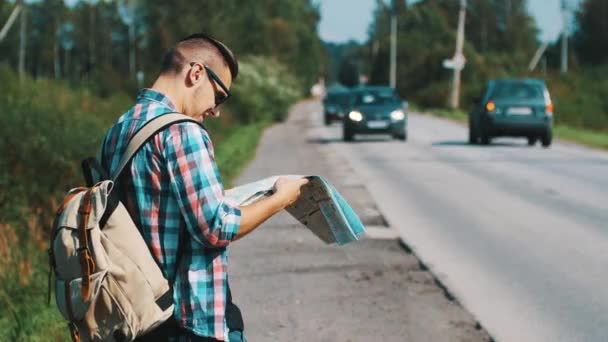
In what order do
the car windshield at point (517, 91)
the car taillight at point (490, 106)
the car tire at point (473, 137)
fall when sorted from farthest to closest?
the car tire at point (473, 137) → the car windshield at point (517, 91) → the car taillight at point (490, 106)

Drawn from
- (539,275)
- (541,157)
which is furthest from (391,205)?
(541,157)

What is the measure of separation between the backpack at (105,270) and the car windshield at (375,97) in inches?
1175

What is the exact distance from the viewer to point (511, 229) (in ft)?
40.2

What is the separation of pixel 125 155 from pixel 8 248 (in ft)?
23.2

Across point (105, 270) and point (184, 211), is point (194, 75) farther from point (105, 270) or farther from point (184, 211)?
point (105, 270)

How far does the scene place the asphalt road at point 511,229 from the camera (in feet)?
25.4

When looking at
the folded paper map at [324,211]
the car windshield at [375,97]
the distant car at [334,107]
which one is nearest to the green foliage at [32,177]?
the folded paper map at [324,211]

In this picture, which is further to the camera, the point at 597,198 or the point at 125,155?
the point at 597,198

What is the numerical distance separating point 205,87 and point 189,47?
12 centimetres

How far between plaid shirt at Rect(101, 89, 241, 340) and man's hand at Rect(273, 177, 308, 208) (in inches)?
9.0

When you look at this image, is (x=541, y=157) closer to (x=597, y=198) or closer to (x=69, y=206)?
(x=597, y=198)

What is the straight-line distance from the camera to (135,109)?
3377 mm

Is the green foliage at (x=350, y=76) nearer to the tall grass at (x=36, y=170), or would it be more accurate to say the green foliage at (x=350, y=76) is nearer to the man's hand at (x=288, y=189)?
the tall grass at (x=36, y=170)

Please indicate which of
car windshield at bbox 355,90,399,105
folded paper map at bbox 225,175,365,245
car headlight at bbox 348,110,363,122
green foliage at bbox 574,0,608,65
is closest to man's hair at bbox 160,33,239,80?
folded paper map at bbox 225,175,365,245
